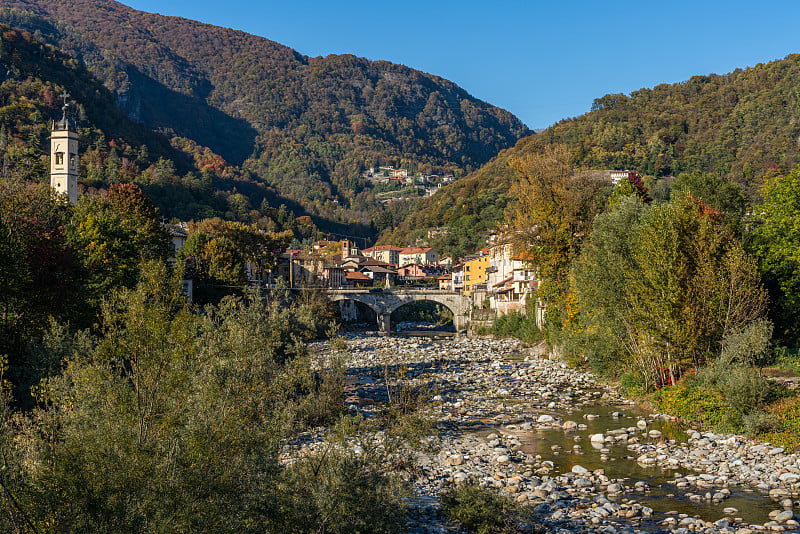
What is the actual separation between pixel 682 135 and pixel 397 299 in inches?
2913

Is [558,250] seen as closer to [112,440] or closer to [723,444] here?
[723,444]

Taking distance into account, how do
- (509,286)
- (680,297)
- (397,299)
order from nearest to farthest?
(680,297) → (509,286) → (397,299)

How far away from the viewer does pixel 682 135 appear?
11388 centimetres

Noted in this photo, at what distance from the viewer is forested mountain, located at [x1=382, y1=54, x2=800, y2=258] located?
300ft

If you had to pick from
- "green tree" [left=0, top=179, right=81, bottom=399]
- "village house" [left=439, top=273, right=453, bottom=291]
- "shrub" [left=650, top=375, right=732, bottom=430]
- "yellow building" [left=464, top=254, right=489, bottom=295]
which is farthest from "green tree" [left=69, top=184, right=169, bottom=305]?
"village house" [left=439, top=273, right=453, bottom=291]

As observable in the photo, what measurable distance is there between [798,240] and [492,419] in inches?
750

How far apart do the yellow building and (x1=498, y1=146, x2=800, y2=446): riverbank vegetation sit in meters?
45.9

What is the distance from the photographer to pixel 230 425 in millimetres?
8133

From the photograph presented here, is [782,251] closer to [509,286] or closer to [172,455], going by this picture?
[172,455]

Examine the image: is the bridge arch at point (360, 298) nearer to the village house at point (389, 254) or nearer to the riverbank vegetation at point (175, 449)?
the riverbank vegetation at point (175, 449)

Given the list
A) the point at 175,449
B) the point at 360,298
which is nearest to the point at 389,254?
the point at 360,298

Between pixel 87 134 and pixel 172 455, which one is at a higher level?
pixel 87 134

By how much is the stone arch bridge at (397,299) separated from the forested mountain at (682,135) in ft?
72.5

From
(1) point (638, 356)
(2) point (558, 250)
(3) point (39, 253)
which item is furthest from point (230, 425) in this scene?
(2) point (558, 250)
